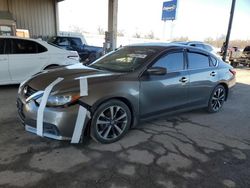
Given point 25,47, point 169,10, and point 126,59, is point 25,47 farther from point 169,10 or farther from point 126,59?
point 169,10

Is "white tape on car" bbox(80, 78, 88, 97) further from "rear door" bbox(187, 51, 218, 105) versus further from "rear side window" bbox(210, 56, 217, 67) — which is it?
"rear side window" bbox(210, 56, 217, 67)

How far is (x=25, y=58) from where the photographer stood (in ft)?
20.9

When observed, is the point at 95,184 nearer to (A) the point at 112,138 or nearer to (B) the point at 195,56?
(A) the point at 112,138

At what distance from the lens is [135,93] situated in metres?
3.56

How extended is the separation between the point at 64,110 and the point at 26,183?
94 cm

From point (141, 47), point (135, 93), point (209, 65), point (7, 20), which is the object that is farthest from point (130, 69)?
point (7, 20)

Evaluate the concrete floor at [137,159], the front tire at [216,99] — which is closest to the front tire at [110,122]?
the concrete floor at [137,159]

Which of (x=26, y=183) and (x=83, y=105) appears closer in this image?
(x=26, y=183)

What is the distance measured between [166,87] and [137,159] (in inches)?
56.3

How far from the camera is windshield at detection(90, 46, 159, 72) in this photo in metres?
3.80

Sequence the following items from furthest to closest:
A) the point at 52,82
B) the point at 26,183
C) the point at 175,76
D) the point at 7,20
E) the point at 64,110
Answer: the point at 7,20 → the point at 175,76 → the point at 52,82 → the point at 64,110 → the point at 26,183

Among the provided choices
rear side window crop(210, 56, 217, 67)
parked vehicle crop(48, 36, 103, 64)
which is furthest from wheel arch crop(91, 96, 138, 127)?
parked vehicle crop(48, 36, 103, 64)

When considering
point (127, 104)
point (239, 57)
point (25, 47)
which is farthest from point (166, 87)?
point (239, 57)

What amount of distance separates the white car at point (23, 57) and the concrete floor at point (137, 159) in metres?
2.22
